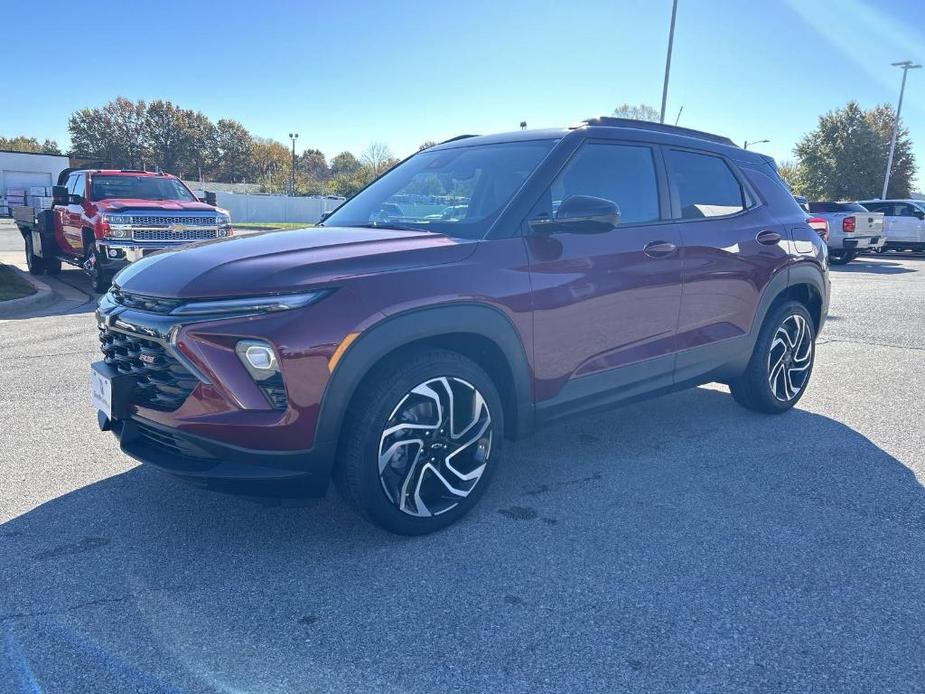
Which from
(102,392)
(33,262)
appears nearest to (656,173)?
(102,392)

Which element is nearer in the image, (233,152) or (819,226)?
(819,226)

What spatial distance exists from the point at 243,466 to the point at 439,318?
0.99 m

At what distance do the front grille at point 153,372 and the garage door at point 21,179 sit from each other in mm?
51292

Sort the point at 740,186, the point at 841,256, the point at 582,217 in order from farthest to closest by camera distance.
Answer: the point at 841,256 < the point at 740,186 < the point at 582,217

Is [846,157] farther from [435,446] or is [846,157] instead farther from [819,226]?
[435,446]

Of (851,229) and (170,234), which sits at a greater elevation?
(851,229)

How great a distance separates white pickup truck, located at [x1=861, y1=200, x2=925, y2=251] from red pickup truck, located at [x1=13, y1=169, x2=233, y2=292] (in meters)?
20.6

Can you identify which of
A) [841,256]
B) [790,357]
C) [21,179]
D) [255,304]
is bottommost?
[790,357]

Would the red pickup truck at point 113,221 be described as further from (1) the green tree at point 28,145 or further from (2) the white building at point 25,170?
(1) the green tree at point 28,145

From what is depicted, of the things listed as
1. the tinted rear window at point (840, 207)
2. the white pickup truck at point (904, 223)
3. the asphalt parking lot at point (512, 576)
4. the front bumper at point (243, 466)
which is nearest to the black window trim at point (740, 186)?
the asphalt parking lot at point (512, 576)

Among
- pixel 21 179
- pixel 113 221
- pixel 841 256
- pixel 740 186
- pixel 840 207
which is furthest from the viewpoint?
pixel 21 179

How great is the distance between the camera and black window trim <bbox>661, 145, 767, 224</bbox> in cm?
417

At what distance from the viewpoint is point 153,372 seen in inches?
114

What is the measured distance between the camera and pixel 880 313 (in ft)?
32.9
